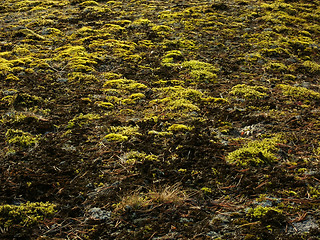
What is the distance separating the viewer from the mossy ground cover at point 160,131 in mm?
3254

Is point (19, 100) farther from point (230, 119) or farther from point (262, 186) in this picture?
point (262, 186)

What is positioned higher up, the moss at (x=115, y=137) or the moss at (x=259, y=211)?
the moss at (x=115, y=137)

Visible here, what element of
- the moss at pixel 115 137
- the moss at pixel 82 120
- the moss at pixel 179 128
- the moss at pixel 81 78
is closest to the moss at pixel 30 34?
the moss at pixel 81 78

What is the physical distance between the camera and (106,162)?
4180 mm

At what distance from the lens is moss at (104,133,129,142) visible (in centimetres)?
463

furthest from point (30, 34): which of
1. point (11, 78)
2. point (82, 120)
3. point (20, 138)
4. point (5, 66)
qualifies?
point (20, 138)

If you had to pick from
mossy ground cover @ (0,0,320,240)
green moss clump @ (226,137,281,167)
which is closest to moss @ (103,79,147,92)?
mossy ground cover @ (0,0,320,240)

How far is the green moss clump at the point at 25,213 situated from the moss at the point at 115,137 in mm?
1517

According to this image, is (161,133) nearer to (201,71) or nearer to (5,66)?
(201,71)

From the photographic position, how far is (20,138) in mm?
4508

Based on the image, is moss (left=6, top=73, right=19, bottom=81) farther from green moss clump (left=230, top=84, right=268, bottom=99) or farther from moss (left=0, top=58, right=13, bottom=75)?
green moss clump (left=230, top=84, right=268, bottom=99)

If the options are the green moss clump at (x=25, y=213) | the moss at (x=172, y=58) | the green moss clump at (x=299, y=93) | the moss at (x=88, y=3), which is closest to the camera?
the green moss clump at (x=25, y=213)

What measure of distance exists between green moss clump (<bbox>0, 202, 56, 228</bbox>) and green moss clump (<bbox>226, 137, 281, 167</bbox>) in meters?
2.61

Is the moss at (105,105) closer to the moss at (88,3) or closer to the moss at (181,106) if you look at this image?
the moss at (181,106)
